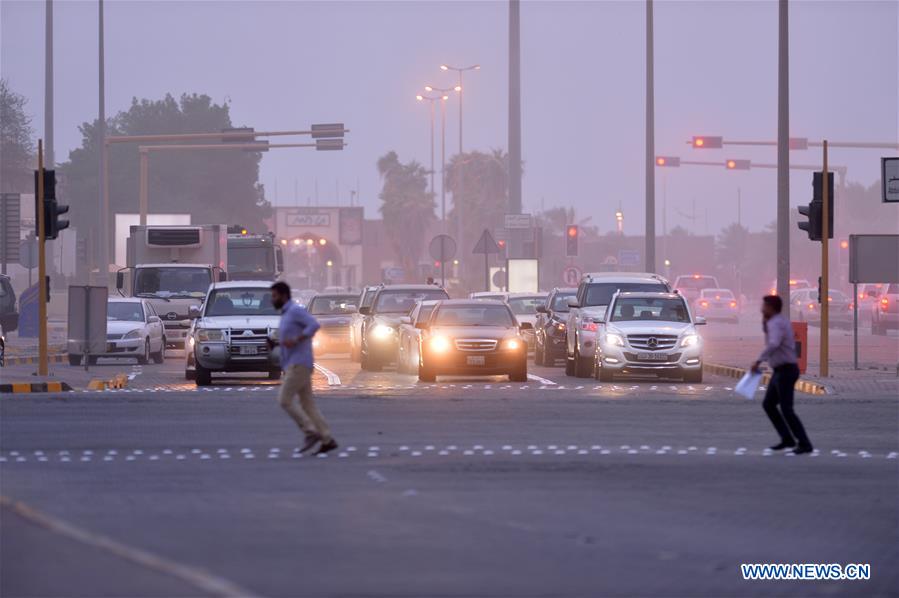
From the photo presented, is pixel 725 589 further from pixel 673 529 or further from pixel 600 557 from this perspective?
pixel 673 529

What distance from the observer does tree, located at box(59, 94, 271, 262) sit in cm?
13262

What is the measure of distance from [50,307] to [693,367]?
189 feet

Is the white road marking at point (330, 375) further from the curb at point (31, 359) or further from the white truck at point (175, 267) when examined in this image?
the white truck at point (175, 267)

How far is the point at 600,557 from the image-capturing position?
411 inches

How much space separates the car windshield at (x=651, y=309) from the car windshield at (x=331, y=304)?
13.1 metres

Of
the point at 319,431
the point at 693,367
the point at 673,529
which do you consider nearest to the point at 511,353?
the point at 693,367

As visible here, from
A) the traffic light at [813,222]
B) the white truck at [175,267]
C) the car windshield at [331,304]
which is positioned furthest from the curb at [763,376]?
the white truck at [175,267]

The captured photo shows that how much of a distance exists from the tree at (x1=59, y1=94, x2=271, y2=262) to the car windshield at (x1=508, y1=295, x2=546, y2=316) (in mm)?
88856

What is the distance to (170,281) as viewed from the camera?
44719 mm

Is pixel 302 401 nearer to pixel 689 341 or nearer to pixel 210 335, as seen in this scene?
pixel 210 335

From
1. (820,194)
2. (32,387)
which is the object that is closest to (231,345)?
(32,387)

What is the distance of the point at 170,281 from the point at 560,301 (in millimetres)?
12202

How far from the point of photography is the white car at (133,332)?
3800 centimetres

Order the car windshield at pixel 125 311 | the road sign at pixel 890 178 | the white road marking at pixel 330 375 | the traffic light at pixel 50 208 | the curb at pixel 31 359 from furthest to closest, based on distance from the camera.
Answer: the car windshield at pixel 125 311
the curb at pixel 31 359
the white road marking at pixel 330 375
the traffic light at pixel 50 208
the road sign at pixel 890 178
